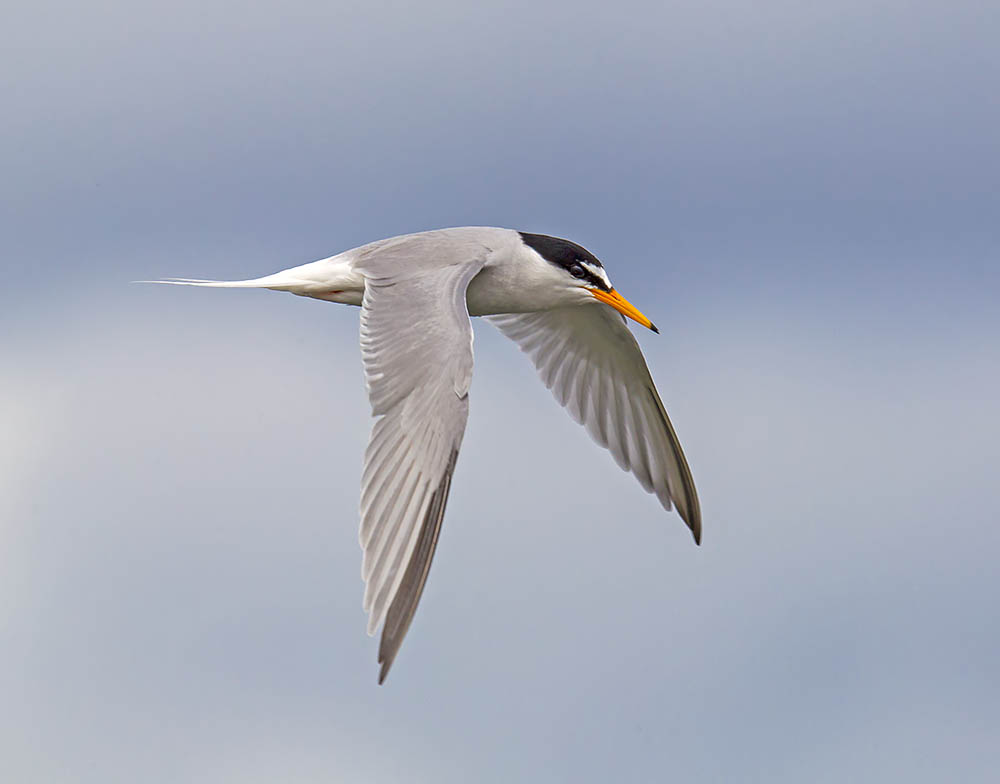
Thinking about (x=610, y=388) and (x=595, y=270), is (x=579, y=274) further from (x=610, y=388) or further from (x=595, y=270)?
(x=610, y=388)

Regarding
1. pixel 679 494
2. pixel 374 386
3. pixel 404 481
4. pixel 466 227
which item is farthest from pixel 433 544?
pixel 679 494

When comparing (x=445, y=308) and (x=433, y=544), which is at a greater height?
(x=445, y=308)

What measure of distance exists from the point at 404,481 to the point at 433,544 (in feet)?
1.55

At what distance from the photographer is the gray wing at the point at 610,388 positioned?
12672mm

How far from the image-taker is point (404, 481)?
28.6 feet

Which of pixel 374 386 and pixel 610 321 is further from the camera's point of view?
pixel 610 321

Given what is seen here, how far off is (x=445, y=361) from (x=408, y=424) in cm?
52

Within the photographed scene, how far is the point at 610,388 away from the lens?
13086mm

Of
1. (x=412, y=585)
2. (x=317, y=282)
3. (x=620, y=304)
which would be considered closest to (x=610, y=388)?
(x=620, y=304)

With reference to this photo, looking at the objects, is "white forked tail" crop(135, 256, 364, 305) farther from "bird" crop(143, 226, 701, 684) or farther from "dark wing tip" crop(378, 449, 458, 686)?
"dark wing tip" crop(378, 449, 458, 686)

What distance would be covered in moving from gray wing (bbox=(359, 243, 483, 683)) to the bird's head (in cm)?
120

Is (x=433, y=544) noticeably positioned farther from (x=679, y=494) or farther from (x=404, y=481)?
(x=679, y=494)

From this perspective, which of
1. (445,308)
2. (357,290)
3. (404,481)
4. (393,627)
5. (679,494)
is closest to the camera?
(393,627)

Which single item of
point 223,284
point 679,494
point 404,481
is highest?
Result: point 223,284
